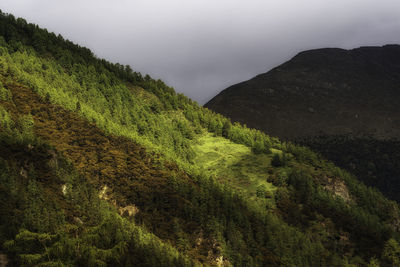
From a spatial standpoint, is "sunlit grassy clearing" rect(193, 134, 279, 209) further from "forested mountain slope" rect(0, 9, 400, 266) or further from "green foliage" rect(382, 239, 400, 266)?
"green foliage" rect(382, 239, 400, 266)

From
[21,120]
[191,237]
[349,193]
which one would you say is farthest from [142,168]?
[349,193]

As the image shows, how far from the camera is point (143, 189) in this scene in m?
85.8

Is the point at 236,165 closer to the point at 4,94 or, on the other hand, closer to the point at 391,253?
the point at 391,253

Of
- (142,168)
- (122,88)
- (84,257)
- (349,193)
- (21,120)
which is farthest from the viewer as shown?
(122,88)

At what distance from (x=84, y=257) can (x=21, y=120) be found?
148 feet

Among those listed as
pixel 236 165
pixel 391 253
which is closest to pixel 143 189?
pixel 236 165

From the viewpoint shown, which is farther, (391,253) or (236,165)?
(236,165)

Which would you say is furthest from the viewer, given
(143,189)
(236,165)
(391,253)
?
(236,165)

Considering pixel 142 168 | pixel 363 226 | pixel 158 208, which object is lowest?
pixel 363 226

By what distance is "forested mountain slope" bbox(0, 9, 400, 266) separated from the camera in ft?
176

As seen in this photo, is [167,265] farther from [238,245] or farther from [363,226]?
[363,226]

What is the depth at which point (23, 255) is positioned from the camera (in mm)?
37781

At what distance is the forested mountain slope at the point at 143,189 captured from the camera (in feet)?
176

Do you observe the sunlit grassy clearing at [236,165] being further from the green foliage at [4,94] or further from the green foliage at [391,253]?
the green foliage at [4,94]
